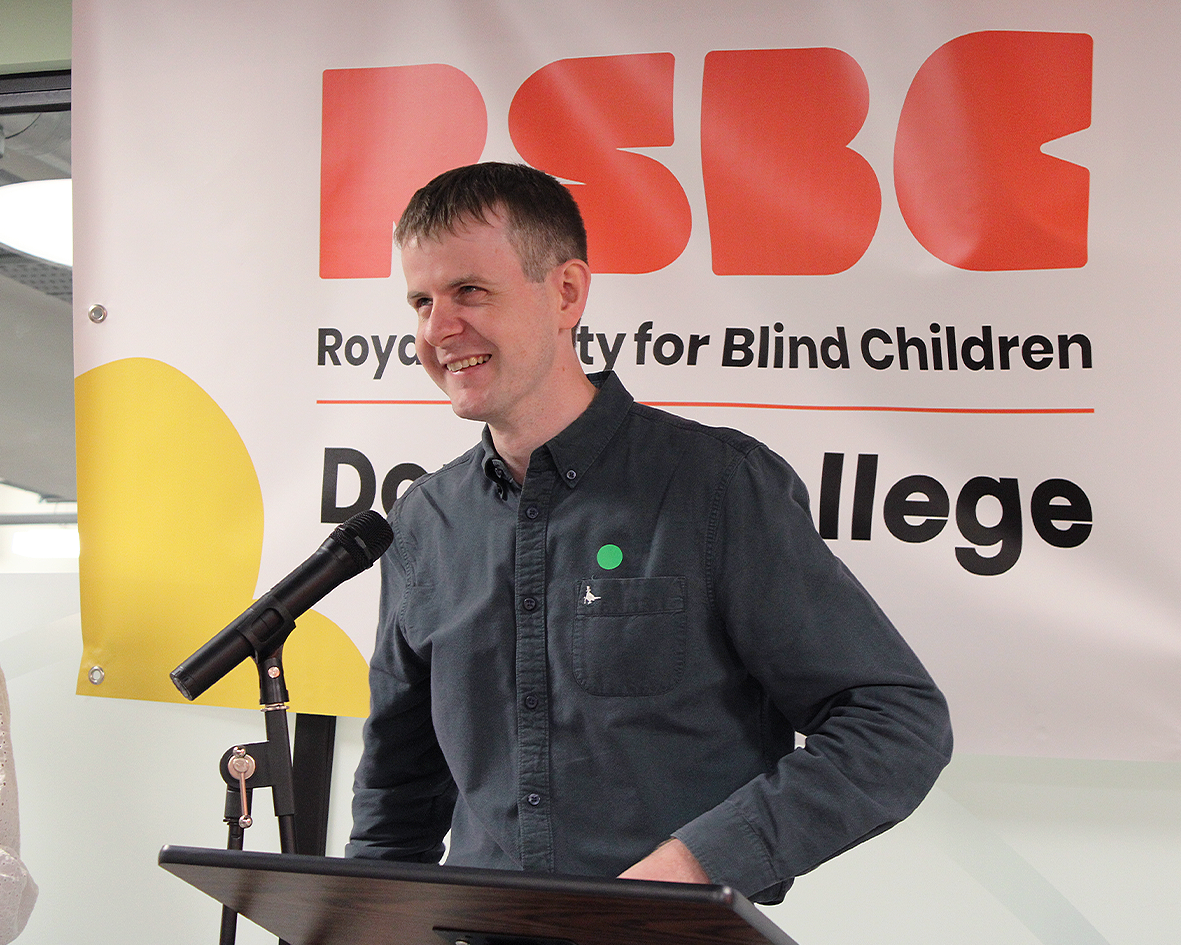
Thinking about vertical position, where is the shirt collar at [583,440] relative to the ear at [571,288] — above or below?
below

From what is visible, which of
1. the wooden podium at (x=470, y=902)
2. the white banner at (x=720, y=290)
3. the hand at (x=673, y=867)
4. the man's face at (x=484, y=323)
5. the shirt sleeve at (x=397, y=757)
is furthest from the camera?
the white banner at (x=720, y=290)

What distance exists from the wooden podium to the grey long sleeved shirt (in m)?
0.29

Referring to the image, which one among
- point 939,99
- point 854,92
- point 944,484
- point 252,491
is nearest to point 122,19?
point 252,491

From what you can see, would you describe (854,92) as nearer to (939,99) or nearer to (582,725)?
(939,99)

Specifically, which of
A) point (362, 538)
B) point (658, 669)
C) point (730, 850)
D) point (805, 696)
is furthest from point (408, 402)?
point (730, 850)

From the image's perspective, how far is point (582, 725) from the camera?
1.24 metres

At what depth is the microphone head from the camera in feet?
3.92

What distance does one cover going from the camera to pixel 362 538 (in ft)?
3.94

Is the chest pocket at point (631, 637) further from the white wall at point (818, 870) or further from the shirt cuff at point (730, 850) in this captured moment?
the white wall at point (818, 870)

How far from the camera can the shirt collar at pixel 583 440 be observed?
1328mm

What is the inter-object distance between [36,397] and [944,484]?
215 centimetres

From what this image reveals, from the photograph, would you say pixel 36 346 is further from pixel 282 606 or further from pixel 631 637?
pixel 631 637

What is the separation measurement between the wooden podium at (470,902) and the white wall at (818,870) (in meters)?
1.38

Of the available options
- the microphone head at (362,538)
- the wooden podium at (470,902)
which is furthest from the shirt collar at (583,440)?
the wooden podium at (470,902)
